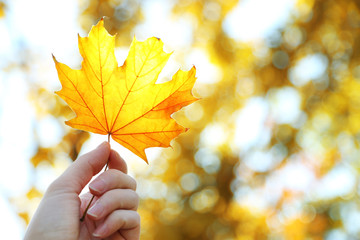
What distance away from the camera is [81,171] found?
891mm

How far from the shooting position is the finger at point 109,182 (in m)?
0.82

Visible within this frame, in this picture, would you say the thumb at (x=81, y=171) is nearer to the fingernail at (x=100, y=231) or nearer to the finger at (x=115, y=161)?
the finger at (x=115, y=161)

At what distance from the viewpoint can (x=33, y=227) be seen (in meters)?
0.83

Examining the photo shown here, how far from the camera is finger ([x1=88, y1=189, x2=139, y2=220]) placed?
2.56 feet

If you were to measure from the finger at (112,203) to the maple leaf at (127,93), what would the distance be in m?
→ 0.12

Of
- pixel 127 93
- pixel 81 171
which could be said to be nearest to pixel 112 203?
pixel 81 171

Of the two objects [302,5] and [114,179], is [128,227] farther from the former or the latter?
[302,5]

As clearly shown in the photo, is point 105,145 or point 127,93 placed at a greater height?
point 127,93

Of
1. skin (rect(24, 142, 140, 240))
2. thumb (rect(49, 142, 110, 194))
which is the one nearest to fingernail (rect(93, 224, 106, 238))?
skin (rect(24, 142, 140, 240))

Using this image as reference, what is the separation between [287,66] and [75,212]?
6807 mm

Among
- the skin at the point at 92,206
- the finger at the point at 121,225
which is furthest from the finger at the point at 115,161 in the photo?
the finger at the point at 121,225

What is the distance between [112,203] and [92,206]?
0.17 ft

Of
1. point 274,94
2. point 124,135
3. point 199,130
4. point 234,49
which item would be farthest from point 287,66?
point 124,135

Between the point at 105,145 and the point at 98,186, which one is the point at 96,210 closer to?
the point at 98,186
